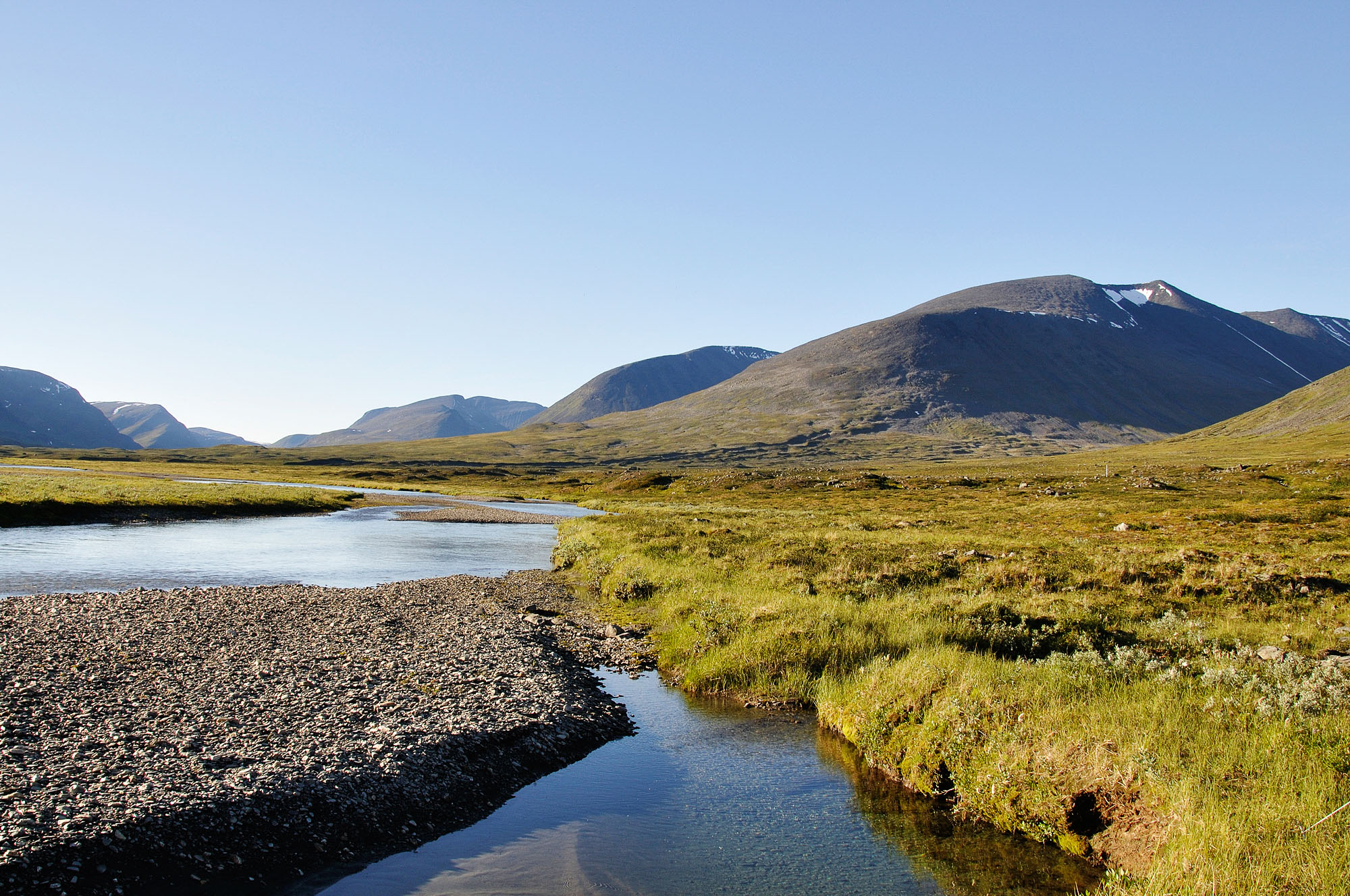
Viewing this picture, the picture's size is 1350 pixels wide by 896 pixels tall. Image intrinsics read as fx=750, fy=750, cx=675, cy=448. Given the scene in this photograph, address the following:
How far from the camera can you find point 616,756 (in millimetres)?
15648

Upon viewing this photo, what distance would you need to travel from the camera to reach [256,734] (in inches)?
559

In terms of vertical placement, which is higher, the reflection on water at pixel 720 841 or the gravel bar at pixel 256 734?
the gravel bar at pixel 256 734

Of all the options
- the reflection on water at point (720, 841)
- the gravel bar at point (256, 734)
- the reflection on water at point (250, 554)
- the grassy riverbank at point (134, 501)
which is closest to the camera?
the gravel bar at point (256, 734)

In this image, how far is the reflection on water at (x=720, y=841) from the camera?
10.6 metres

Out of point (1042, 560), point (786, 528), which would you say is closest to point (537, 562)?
point (786, 528)

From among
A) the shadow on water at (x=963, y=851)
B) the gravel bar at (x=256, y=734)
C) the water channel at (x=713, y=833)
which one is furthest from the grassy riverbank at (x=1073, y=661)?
the gravel bar at (x=256, y=734)

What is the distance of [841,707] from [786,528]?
103 feet

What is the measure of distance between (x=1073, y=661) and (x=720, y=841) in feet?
30.4

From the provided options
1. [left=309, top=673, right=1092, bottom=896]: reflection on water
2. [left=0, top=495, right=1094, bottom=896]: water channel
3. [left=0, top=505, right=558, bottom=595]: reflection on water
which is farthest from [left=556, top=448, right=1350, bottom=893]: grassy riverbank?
[left=0, top=505, right=558, bottom=595]: reflection on water

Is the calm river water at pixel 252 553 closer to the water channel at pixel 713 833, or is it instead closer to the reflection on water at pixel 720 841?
the water channel at pixel 713 833

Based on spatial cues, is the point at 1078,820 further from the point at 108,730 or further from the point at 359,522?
the point at 359,522

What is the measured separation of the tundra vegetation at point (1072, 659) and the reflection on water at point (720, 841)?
101 cm

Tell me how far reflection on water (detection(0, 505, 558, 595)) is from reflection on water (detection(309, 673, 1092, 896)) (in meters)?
26.6

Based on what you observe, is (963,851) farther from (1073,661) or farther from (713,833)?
(1073,661)
